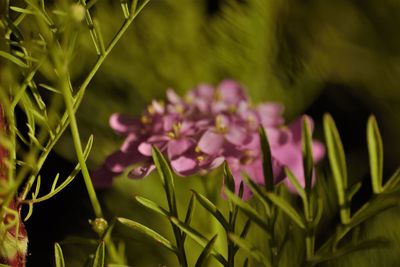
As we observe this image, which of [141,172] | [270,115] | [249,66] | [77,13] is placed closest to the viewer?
[77,13]

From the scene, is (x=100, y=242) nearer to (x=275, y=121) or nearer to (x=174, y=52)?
(x=275, y=121)

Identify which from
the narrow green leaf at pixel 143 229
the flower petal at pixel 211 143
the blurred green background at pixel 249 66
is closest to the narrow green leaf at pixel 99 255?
the narrow green leaf at pixel 143 229

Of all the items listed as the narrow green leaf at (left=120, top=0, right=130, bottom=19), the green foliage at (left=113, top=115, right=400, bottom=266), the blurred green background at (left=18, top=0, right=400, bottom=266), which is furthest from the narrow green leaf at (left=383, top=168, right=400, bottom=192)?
the blurred green background at (left=18, top=0, right=400, bottom=266)

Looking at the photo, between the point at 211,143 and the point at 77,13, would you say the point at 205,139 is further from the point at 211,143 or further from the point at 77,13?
the point at 77,13


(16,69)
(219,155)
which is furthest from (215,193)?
(16,69)

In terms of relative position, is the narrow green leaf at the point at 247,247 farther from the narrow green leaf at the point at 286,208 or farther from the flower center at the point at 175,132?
the flower center at the point at 175,132

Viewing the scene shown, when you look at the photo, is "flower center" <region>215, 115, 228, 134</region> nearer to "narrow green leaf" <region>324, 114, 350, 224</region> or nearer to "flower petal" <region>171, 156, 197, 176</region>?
"flower petal" <region>171, 156, 197, 176</region>

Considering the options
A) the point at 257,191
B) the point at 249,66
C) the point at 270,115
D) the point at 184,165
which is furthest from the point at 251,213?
the point at 249,66
